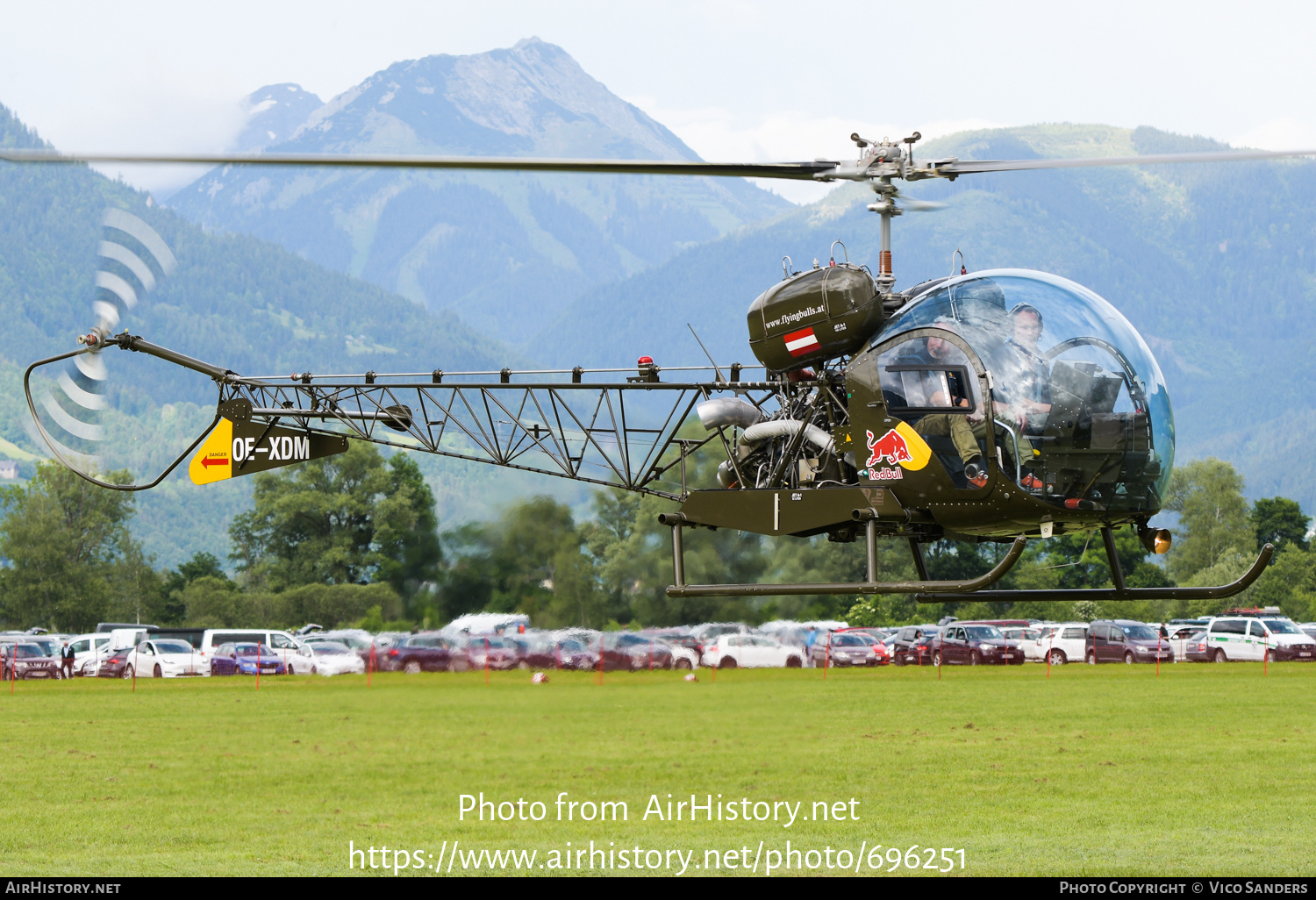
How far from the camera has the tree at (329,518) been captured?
5569 centimetres

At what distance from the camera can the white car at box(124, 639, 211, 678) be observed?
45.2 metres

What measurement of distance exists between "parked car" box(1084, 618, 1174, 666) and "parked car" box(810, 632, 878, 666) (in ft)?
24.1

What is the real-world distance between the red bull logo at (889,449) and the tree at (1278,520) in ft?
216

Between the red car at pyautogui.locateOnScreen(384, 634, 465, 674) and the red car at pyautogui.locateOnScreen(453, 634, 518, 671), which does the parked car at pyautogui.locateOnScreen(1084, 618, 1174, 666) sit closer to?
the red car at pyautogui.locateOnScreen(453, 634, 518, 671)

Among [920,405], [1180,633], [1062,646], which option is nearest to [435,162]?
[920,405]

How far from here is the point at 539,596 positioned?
42.4 m

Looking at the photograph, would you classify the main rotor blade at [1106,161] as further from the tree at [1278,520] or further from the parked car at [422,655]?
the tree at [1278,520]

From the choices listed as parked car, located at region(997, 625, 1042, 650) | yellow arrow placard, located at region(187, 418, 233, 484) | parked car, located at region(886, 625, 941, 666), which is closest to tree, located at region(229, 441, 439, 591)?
parked car, located at region(886, 625, 941, 666)

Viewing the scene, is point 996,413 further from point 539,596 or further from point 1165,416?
point 539,596

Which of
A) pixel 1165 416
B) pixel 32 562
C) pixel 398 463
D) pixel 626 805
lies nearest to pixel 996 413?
pixel 1165 416

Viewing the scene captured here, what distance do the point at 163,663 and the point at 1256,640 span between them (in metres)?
35.9

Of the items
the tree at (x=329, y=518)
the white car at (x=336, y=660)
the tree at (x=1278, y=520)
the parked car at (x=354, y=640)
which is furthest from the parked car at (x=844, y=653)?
the tree at (x=1278, y=520)
